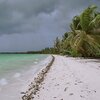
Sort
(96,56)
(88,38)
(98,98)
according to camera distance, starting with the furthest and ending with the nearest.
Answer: (96,56) < (88,38) < (98,98)

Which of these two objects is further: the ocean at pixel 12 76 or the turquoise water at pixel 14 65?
the turquoise water at pixel 14 65

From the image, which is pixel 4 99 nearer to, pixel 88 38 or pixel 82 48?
pixel 88 38

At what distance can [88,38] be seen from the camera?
30672 millimetres

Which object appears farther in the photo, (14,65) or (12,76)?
(14,65)

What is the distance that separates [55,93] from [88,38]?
22222mm

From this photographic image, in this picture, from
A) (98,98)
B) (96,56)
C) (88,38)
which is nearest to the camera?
(98,98)

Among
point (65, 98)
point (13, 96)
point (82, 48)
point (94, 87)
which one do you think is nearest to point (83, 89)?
point (94, 87)

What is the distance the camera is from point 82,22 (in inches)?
1260

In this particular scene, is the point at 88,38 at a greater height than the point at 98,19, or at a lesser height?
lesser

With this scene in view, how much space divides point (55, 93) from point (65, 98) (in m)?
1.08

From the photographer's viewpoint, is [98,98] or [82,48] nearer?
[98,98]

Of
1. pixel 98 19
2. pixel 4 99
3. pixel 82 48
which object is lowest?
pixel 4 99

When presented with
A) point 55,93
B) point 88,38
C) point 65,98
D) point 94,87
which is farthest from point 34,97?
point 88,38

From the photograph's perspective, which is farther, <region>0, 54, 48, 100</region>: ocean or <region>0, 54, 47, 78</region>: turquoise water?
<region>0, 54, 47, 78</region>: turquoise water
